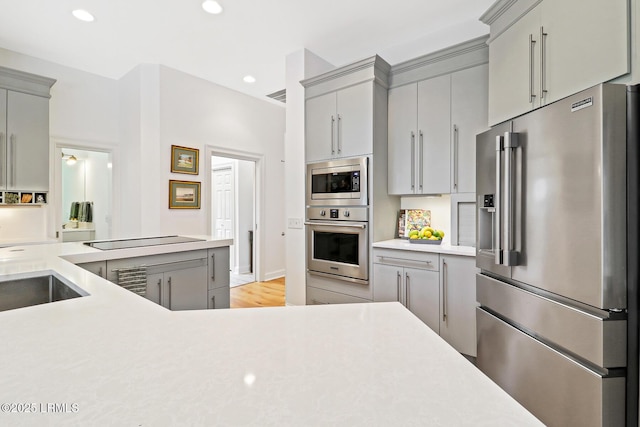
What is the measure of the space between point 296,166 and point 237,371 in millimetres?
2901

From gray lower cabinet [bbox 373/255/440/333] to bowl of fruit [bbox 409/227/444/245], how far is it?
0.27 metres

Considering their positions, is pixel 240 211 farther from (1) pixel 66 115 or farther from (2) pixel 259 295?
(1) pixel 66 115

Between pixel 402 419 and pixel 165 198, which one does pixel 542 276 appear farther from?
pixel 165 198

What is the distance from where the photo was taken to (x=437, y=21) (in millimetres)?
2777

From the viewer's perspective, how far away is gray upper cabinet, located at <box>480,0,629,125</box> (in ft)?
4.33

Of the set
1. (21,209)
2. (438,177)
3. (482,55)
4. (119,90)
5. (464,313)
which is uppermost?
(119,90)

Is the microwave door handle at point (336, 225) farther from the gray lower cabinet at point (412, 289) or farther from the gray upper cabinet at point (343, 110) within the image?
the gray upper cabinet at point (343, 110)

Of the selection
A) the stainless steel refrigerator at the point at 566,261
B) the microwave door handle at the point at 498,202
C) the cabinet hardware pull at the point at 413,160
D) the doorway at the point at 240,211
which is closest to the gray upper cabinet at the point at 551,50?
the stainless steel refrigerator at the point at 566,261

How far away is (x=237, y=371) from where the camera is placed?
0.52 metres

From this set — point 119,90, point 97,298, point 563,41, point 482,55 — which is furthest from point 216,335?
point 119,90

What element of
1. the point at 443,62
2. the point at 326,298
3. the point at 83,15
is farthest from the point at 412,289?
the point at 83,15

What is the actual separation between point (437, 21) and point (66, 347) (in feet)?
10.8

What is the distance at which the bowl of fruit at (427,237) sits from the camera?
8.58 ft

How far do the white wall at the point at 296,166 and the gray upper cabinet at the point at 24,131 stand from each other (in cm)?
239
